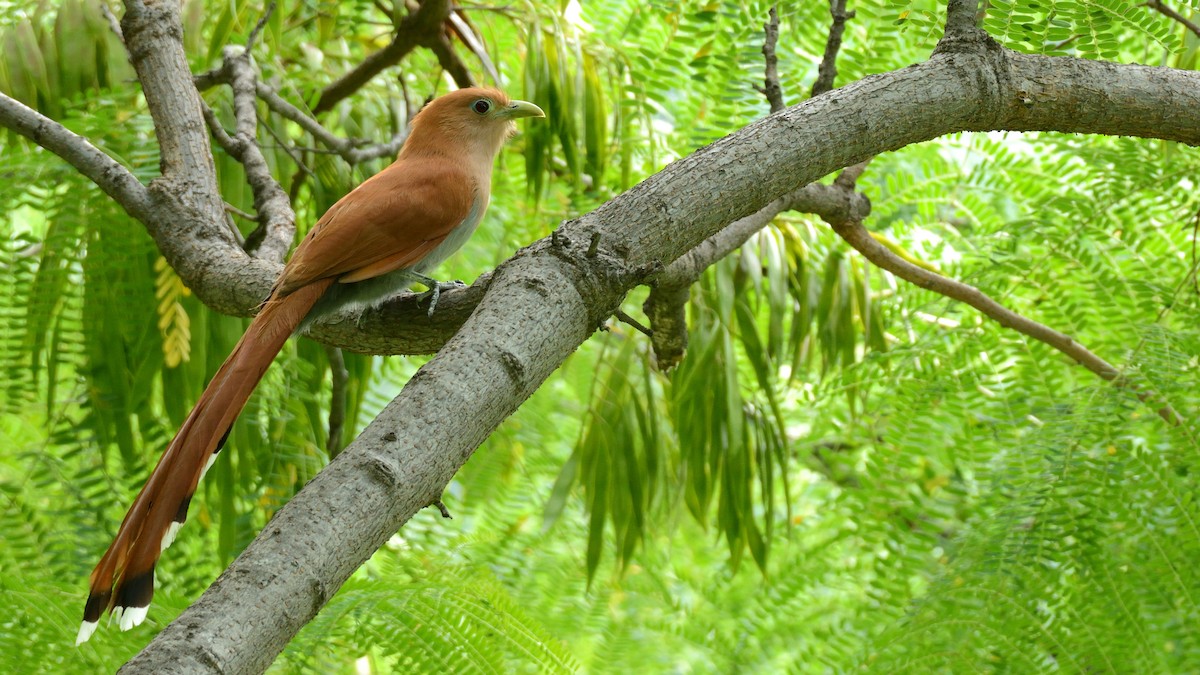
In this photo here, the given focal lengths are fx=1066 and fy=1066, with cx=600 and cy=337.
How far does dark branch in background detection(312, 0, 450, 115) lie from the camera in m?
2.91

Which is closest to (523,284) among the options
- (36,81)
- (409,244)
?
(409,244)

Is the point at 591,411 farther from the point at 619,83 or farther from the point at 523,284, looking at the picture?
the point at 523,284

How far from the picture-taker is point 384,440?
1131mm

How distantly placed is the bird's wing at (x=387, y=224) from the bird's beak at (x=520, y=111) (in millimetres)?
303

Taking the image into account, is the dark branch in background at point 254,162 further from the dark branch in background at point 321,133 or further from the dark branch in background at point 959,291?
the dark branch in background at point 959,291

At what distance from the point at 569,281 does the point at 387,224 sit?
0.96m

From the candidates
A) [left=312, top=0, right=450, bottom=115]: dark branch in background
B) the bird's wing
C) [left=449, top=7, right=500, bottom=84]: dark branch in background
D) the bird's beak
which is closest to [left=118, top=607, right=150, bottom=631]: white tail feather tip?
the bird's wing

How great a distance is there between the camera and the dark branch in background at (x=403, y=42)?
2.91 metres

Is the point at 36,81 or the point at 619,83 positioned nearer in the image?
the point at 36,81

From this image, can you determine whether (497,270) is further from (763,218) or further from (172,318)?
(172,318)

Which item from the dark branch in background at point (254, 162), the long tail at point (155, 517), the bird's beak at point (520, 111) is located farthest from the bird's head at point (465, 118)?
the long tail at point (155, 517)

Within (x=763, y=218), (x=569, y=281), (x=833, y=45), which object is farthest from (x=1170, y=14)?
(x=569, y=281)

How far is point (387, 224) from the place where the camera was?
2254 mm

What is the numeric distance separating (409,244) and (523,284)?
0.99m
